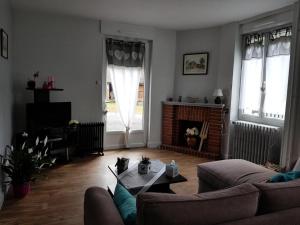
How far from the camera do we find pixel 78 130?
467 cm

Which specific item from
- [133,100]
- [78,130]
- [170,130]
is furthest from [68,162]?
[170,130]

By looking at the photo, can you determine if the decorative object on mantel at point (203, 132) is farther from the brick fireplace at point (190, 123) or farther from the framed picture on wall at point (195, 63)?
the framed picture on wall at point (195, 63)

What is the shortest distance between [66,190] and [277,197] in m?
2.61

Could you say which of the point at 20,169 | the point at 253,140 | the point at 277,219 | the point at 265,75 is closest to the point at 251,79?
the point at 265,75

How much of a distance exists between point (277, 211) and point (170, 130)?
4261mm

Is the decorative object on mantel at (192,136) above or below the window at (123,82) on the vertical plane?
below

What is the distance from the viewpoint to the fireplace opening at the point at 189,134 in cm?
526

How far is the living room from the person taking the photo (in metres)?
3.58

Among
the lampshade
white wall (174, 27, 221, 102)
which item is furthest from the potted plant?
white wall (174, 27, 221, 102)

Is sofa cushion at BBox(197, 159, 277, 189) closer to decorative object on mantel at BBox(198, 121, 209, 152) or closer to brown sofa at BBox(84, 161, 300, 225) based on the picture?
brown sofa at BBox(84, 161, 300, 225)

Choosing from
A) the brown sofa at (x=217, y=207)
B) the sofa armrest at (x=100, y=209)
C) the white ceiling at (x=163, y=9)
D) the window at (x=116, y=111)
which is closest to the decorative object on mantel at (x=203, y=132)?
the window at (x=116, y=111)

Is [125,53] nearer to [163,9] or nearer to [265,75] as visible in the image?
[163,9]

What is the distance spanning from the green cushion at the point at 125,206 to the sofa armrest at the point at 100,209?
0.10ft

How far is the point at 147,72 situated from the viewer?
18.1 ft
